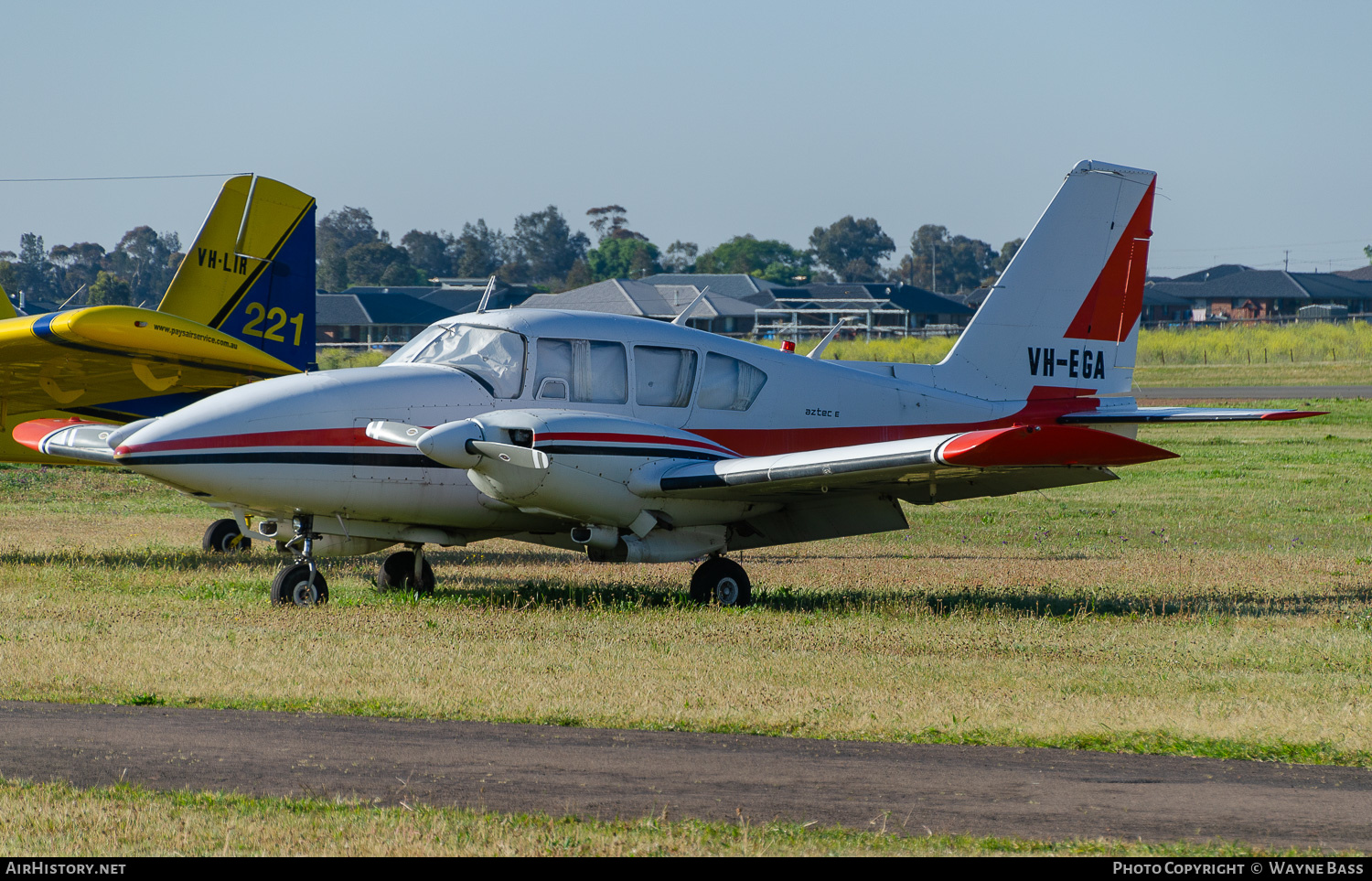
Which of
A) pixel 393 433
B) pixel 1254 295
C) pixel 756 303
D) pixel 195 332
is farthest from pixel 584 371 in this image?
pixel 1254 295

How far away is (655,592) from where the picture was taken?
13695 mm

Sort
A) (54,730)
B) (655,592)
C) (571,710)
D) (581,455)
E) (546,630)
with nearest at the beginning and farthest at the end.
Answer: (54,730) < (571,710) < (546,630) < (581,455) < (655,592)

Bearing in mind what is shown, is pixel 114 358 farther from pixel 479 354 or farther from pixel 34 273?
pixel 34 273

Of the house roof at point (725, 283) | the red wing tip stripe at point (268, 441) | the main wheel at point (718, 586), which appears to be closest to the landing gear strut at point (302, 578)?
the red wing tip stripe at point (268, 441)

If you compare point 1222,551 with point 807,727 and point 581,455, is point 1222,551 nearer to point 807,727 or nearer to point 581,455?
point 581,455

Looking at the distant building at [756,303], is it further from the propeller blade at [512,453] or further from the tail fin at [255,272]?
the propeller blade at [512,453]

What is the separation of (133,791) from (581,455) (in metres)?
6.02

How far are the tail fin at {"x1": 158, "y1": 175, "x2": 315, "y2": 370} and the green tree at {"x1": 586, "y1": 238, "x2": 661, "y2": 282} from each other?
136 meters

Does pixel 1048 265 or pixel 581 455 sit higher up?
pixel 1048 265

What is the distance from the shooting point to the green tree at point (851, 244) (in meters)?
189

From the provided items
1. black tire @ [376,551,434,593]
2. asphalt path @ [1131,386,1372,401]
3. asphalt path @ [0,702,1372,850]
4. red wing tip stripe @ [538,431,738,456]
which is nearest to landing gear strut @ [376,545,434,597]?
black tire @ [376,551,434,593]

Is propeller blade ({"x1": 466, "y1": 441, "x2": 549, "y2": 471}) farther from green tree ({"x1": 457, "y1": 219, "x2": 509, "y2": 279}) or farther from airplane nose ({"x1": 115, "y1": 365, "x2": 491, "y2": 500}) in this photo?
green tree ({"x1": 457, "y1": 219, "x2": 509, "y2": 279})

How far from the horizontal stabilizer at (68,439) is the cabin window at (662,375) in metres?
5.56
